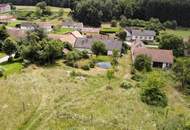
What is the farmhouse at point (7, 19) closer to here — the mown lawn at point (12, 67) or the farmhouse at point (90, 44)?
the farmhouse at point (90, 44)

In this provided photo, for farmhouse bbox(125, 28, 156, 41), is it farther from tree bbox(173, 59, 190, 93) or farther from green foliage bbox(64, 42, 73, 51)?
tree bbox(173, 59, 190, 93)

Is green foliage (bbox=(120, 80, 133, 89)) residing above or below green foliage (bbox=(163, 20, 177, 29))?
below

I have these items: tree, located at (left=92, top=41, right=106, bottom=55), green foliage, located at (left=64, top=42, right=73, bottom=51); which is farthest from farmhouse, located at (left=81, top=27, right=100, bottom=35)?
tree, located at (left=92, top=41, right=106, bottom=55)

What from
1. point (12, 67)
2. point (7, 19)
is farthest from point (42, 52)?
point (7, 19)

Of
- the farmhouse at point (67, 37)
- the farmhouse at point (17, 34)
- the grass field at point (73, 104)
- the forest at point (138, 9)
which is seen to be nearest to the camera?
the grass field at point (73, 104)

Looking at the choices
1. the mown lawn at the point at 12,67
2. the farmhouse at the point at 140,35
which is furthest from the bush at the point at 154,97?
the farmhouse at the point at 140,35

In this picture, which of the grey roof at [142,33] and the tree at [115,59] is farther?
the grey roof at [142,33]

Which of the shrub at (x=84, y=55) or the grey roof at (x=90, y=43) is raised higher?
the grey roof at (x=90, y=43)

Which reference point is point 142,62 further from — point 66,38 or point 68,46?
point 66,38
